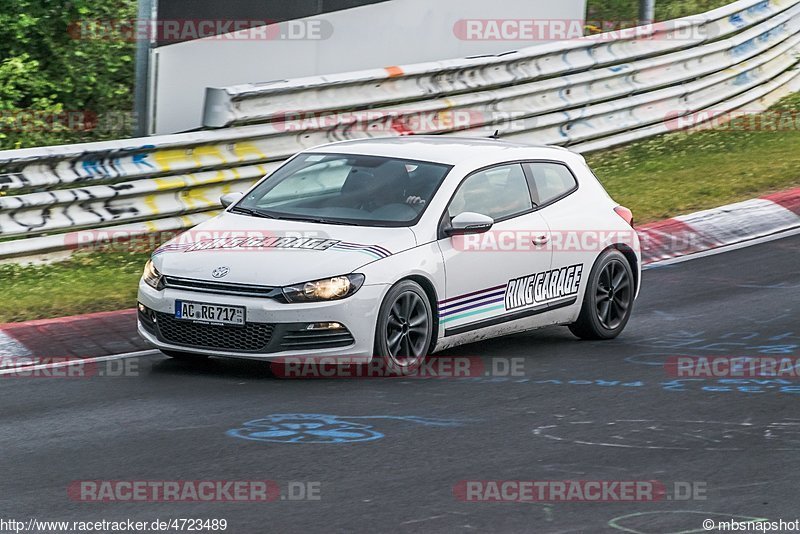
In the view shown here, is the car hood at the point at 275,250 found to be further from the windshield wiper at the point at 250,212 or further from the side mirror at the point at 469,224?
the side mirror at the point at 469,224

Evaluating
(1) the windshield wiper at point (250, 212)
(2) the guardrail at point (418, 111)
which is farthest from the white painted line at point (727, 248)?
(1) the windshield wiper at point (250, 212)

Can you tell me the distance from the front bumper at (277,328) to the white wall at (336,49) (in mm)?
4913

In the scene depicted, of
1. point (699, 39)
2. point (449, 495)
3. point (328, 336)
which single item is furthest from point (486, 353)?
point (699, 39)

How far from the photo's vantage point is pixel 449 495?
6559 millimetres

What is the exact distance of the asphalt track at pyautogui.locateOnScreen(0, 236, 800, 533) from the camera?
20.6 ft

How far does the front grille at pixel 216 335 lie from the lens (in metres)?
8.79

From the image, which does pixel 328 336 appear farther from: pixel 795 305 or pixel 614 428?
pixel 795 305

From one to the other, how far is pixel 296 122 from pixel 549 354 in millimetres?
4953

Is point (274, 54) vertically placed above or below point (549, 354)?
above

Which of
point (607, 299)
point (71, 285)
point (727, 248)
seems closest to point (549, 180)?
point (607, 299)

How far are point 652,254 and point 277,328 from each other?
6084mm

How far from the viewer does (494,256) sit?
32.1 ft

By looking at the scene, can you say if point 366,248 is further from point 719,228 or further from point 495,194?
point 719,228

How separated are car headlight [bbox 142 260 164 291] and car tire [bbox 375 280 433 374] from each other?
4.78ft
